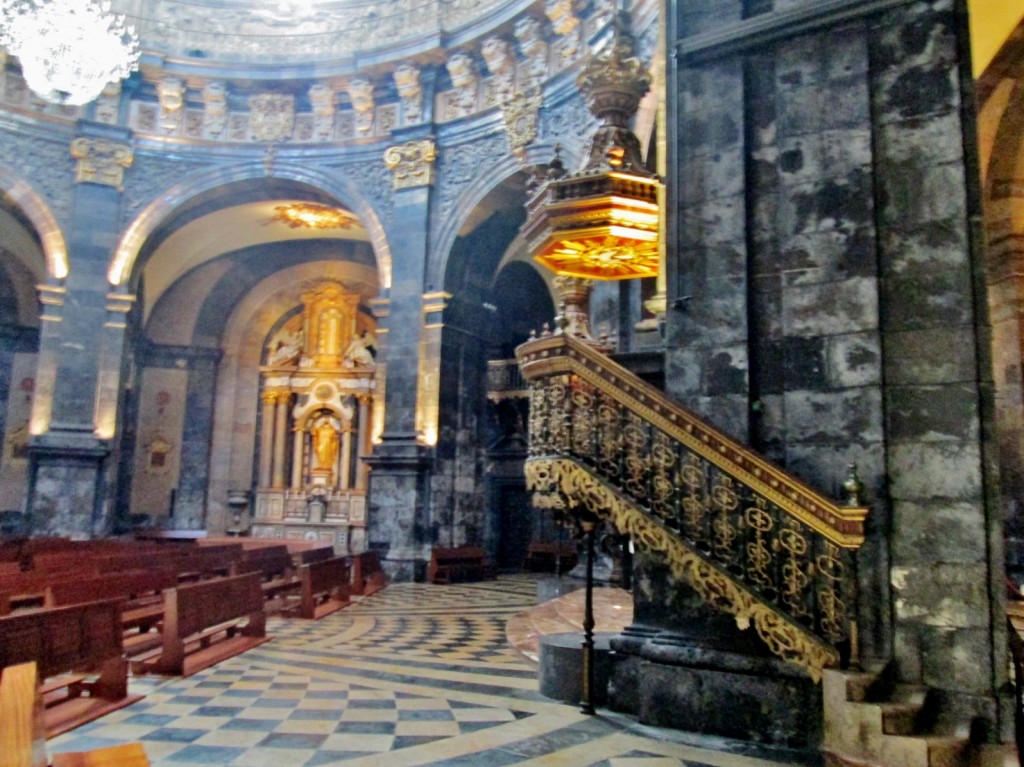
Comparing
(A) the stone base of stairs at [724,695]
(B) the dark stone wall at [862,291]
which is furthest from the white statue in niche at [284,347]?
(A) the stone base of stairs at [724,695]

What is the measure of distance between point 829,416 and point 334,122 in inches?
533

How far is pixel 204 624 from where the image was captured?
6387 millimetres

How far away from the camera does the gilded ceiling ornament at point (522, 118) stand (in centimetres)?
1362

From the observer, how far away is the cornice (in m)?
4.86

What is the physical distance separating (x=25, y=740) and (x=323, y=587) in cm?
762

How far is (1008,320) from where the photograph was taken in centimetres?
1055

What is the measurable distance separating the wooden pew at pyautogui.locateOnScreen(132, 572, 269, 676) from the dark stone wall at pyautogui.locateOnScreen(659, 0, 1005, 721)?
3.27m

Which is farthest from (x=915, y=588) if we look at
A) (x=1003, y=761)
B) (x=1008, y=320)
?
(x=1008, y=320)

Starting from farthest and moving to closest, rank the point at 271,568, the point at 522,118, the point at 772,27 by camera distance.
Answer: the point at 522,118, the point at 271,568, the point at 772,27

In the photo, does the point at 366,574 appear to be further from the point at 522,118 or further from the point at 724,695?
the point at 724,695

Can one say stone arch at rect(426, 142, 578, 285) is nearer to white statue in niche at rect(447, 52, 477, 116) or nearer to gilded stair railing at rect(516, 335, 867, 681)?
white statue in niche at rect(447, 52, 477, 116)

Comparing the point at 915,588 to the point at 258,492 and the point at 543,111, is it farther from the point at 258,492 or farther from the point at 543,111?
the point at 258,492

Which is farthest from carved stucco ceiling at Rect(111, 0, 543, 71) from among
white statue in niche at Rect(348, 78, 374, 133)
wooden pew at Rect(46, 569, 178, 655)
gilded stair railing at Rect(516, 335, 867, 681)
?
gilded stair railing at Rect(516, 335, 867, 681)

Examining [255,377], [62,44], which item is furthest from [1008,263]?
[255,377]
